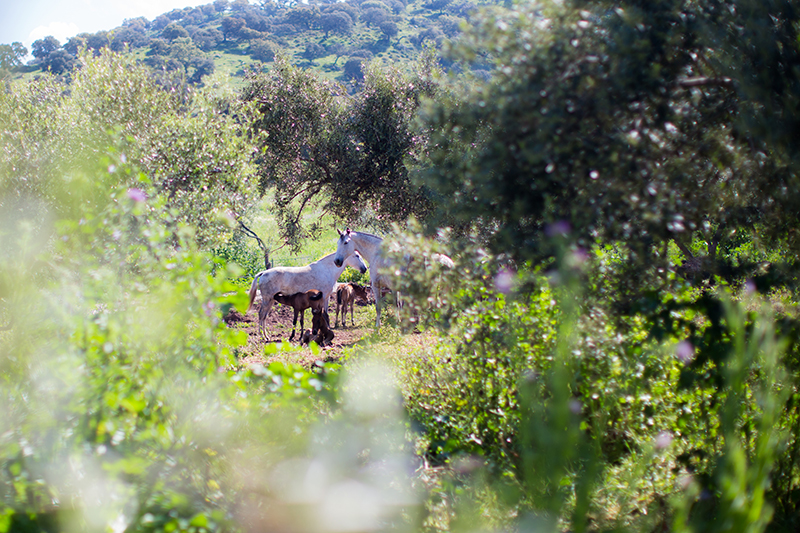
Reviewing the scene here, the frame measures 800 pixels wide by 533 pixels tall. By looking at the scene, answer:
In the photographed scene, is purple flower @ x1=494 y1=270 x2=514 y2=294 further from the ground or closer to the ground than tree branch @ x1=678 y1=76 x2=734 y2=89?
closer to the ground

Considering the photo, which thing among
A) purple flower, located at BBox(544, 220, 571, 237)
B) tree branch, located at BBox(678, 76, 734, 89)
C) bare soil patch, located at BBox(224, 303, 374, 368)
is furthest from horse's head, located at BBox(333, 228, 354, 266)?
tree branch, located at BBox(678, 76, 734, 89)

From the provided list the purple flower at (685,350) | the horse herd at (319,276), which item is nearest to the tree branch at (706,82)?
the purple flower at (685,350)

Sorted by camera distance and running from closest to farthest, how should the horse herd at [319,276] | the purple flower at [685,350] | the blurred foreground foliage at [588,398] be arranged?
the blurred foreground foliage at [588,398], the purple flower at [685,350], the horse herd at [319,276]

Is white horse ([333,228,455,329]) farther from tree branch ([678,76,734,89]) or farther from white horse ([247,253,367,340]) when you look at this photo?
tree branch ([678,76,734,89])

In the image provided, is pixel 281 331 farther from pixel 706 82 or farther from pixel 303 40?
pixel 303 40

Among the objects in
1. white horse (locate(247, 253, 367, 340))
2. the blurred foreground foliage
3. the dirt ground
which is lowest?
the dirt ground

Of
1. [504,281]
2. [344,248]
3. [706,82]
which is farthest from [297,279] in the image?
[706,82]

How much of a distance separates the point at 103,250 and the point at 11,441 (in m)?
1.45

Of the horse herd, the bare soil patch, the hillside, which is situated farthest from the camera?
the hillside

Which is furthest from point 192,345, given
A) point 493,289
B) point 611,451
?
point 611,451

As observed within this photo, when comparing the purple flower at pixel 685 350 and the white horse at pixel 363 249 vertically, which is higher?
the purple flower at pixel 685 350

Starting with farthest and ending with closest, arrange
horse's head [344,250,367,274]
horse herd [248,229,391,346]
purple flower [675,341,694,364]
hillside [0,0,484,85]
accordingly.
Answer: hillside [0,0,484,85], horse's head [344,250,367,274], horse herd [248,229,391,346], purple flower [675,341,694,364]

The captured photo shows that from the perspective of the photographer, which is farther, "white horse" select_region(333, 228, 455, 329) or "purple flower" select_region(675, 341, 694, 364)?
"white horse" select_region(333, 228, 455, 329)

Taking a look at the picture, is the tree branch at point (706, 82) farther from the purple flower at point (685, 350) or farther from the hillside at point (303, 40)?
the hillside at point (303, 40)
